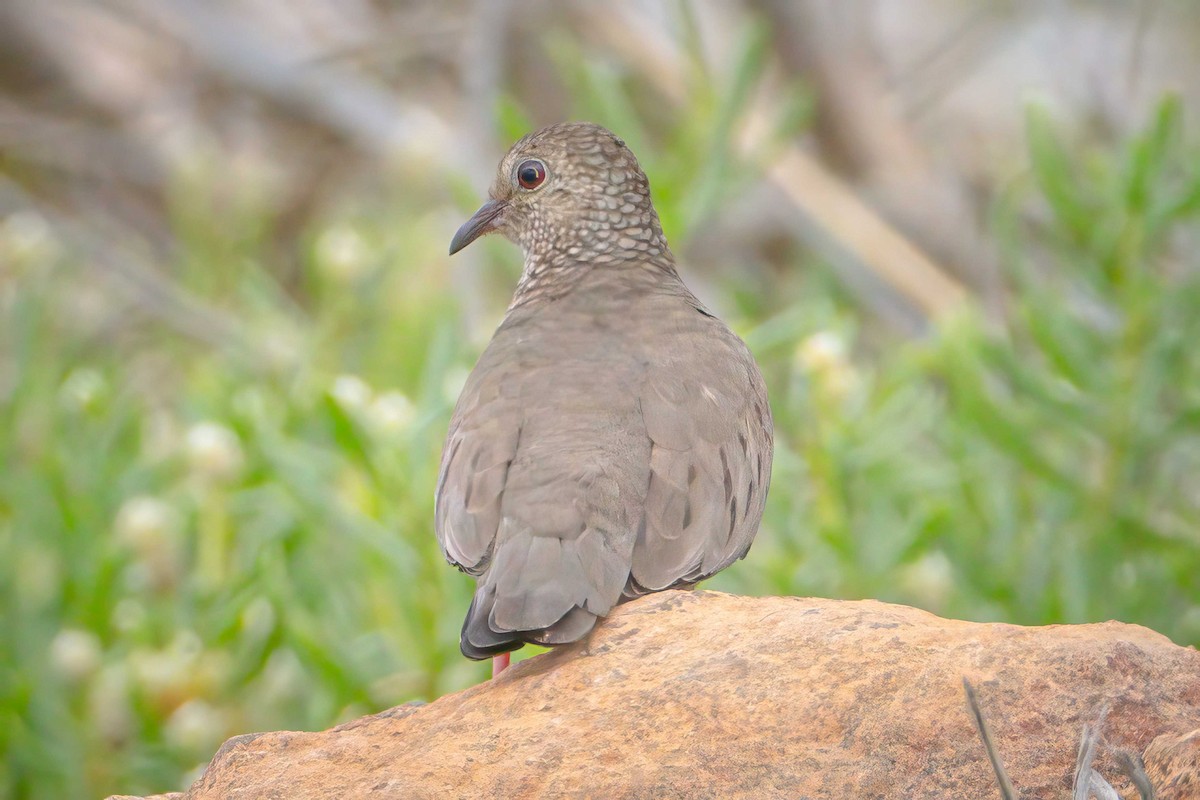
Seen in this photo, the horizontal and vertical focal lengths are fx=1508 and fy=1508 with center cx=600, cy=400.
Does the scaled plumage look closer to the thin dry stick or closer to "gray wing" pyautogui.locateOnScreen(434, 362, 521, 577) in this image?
"gray wing" pyautogui.locateOnScreen(434, 362, 521, 577)

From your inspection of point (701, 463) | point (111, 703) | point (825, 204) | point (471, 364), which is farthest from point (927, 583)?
point (825, 204)

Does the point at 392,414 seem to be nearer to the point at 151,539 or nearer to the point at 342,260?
the point at 151,539

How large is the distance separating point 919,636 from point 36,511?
13.3ft

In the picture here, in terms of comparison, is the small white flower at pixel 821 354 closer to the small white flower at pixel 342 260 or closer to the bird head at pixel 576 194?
the bird head at pixel 576 194

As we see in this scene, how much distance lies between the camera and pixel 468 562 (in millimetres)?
3705

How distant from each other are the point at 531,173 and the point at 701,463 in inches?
58.2

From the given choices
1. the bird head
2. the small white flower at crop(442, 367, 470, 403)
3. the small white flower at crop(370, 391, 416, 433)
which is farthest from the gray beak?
the small white flower at crop(370, 391, 416, 433)

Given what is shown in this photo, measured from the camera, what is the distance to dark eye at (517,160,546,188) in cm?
498

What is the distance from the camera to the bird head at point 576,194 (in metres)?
4.94

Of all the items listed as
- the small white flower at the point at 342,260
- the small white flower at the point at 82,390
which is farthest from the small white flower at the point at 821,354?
the small white flower at the point at 82,390

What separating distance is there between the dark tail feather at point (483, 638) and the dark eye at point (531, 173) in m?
2.00

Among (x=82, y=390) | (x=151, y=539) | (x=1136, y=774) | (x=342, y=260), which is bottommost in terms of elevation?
(x=1136, y=774)

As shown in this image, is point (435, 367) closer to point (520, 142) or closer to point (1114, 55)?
point (520, 142)

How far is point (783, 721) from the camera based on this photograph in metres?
2.87
